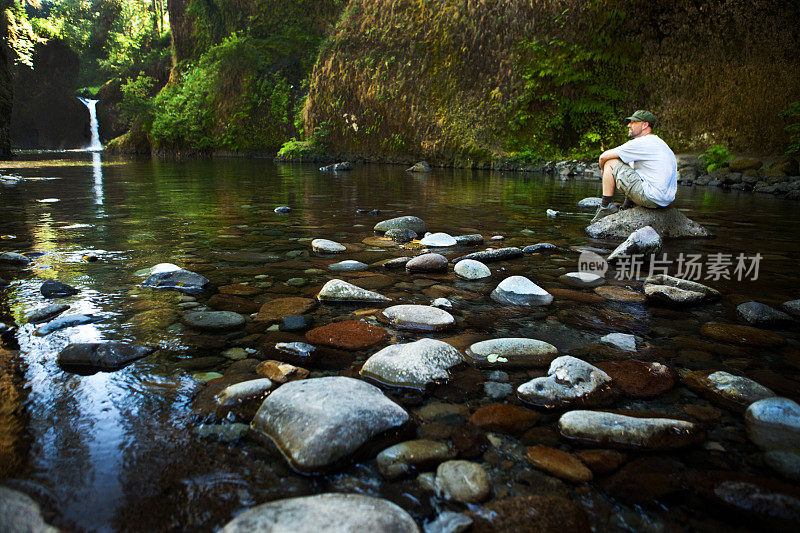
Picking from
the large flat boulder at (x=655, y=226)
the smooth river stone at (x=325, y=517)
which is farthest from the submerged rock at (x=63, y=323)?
the large flat boulder at (x=655, y=226)

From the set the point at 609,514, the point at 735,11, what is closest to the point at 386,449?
the point at 609,514

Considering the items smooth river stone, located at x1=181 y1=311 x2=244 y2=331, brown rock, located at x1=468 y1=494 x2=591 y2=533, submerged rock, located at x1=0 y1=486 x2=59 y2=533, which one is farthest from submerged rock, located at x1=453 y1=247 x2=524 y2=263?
submerged rock, located at x1=0 y1=486 x2=59 y2=533

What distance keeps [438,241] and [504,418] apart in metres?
2.45

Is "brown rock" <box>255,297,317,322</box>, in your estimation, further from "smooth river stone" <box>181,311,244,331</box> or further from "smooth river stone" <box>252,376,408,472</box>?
"smooth river stone" <box>252,376,408,472</box>

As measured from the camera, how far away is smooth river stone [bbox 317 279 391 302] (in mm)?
2293

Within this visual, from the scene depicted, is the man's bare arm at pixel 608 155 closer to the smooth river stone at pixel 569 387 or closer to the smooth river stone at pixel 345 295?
the smooth river stone at pixel 345 295

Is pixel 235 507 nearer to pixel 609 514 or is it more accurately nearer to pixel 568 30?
pixel 609 514

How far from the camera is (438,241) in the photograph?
3.68 meters

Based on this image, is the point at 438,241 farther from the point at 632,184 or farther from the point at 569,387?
the point at 569,387

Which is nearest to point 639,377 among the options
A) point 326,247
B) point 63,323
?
point 63,323

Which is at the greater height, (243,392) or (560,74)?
(560,74)

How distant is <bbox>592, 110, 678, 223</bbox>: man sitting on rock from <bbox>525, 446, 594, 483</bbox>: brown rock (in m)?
3.80

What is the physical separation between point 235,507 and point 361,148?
712 inches

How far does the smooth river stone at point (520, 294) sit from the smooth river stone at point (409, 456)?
49.7 inches
